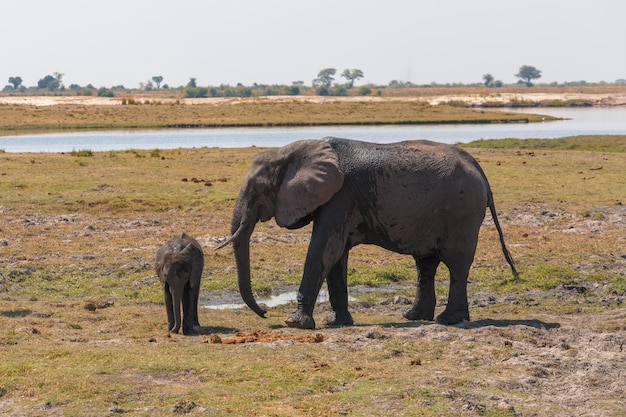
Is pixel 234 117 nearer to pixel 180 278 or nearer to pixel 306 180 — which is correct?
pixel 306 180

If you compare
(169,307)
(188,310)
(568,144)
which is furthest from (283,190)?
(568,144)

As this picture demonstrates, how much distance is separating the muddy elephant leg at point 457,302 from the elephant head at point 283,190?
1945 mm

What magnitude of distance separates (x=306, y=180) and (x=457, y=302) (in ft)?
8.28

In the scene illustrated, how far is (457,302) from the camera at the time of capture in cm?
1325

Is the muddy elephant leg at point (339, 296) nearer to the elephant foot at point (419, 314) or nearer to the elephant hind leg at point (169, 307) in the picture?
the elephant foot at point (419, 314)

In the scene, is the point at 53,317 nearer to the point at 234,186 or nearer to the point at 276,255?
the point at 276,255

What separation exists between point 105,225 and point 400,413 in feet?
43.9

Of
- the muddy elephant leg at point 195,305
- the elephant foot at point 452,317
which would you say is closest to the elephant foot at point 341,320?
the elephant foot at point 452,317

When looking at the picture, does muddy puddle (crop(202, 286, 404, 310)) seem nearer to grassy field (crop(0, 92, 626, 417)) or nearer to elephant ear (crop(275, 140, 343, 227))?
grassy field (crop(0, 92, 626, 417))

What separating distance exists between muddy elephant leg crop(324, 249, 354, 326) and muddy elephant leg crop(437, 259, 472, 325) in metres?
1.22

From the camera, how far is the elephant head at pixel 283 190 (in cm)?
1303

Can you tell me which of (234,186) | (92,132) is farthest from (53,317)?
(92,132)

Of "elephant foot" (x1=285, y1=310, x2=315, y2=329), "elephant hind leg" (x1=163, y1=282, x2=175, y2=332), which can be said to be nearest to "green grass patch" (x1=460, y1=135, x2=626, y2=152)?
"elephant foot" (x1=285, y1=310, x2=315, y2=329)

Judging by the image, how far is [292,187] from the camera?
1315 centimetres
